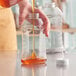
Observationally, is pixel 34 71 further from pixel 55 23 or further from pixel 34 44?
pixel 55 23

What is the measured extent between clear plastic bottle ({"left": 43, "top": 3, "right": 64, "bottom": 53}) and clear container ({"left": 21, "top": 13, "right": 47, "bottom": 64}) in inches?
4.0

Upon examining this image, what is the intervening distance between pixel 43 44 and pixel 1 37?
43.8 inches

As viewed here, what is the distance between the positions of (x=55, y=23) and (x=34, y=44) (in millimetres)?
188

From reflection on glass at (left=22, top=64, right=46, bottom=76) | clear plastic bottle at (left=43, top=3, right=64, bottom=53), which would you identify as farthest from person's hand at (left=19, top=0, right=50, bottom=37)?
reflection on glass at (left=22, top=64, right=46, bottom=76)

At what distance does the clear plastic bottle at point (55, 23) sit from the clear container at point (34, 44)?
101 millimetres

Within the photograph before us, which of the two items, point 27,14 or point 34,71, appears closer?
point 34,71

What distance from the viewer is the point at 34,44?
1.08 metres

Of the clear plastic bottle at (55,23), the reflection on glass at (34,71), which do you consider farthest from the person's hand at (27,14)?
the reflection on glass at (34,71)

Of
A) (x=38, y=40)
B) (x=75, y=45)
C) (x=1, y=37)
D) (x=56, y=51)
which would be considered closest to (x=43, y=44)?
(x=38, y=40)

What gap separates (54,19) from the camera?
3.98ft

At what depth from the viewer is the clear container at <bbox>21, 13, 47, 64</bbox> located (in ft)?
3.58

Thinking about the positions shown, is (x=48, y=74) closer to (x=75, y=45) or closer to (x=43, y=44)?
(x=43, y=44)

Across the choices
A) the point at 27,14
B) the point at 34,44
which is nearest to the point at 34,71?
the point at 34,44

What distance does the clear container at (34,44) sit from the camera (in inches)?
42.9
